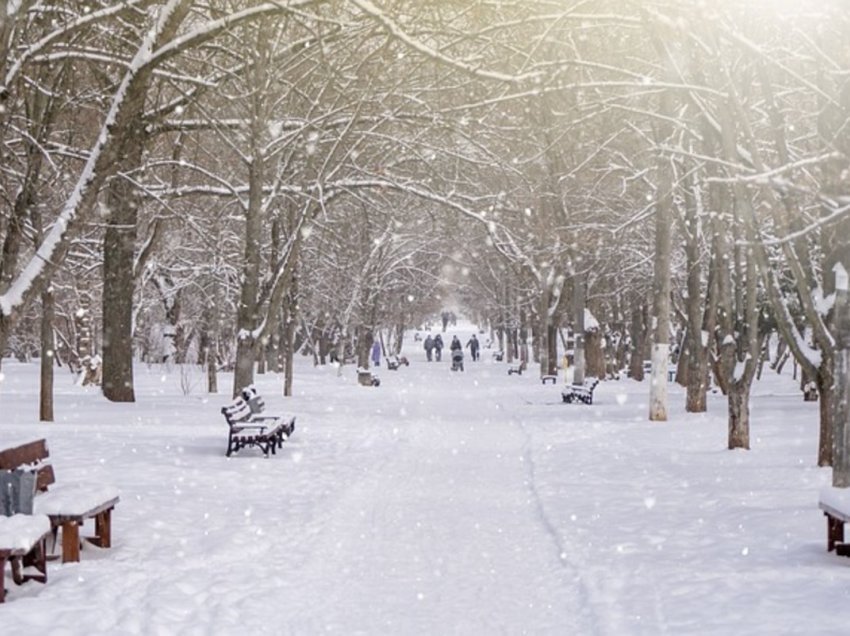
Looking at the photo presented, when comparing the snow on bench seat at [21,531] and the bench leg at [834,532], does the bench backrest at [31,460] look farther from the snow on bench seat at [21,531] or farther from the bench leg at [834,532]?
the bench leg at [834,532]

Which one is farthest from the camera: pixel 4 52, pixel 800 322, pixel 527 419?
pixel 800 322

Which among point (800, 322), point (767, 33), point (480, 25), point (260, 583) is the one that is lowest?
point (260, 583)

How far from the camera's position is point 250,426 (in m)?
15.2

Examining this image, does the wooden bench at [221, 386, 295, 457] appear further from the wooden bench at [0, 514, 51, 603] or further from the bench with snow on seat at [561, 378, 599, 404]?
the bench with snow on seat at [561, 378, 599, 404]

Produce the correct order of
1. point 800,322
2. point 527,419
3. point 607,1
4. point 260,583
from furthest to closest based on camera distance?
point 800,322
point 527,419
point 607,1
point 260,583

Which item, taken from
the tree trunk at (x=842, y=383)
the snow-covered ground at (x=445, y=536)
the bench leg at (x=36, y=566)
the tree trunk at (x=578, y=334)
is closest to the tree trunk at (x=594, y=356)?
the tree trunk at (x=578, y=334)

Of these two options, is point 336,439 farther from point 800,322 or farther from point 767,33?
point 800,322

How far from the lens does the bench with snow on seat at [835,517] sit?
25.9 ft

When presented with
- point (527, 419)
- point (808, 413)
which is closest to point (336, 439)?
point (527, 419)

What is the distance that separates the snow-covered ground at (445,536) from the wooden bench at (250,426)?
27 cm

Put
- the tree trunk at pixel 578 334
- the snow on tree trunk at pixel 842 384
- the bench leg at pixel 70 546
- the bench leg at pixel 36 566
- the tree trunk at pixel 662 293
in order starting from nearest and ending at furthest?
the bench leg at pixel 36 566 → the bench leg at pixel 70 546 → the snow on tree trunk at pixel 842 384 → the tree trunk at pixel 662 293 → the tree trunk at pixel 578 334

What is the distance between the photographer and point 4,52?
8938mm

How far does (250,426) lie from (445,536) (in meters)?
6.60

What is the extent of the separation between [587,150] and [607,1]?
19351mm
